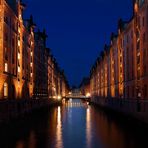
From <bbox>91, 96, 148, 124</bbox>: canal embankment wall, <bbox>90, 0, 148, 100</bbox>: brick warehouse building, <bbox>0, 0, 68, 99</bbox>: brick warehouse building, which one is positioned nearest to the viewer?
<bbox>0, 0, 68, 99</bbox>: brick warehouse building

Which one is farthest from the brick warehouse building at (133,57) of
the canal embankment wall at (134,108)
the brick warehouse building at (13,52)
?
the brick warehouse building at (13,52)

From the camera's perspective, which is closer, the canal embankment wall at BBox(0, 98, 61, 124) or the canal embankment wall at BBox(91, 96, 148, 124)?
the canal embankment wall at BBox(0, 98, 61, 124)

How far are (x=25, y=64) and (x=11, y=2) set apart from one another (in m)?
21.3

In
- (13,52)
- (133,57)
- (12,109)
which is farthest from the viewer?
(133,57)

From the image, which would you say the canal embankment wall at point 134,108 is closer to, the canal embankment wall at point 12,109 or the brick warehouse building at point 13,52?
the canal embankment wall at point 12,109

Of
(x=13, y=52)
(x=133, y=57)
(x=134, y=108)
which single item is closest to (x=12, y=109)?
(x=13, y=52)

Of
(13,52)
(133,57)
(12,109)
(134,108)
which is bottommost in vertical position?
(134,108)

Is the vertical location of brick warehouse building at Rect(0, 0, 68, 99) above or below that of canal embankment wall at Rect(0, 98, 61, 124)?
above

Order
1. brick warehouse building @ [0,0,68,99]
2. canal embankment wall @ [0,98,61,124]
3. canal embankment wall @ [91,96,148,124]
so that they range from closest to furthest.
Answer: canal embankment wall @ [0,98,61,124] < brick warehouse building @ [0,0,68,99] < canal embankment wall @ [91,96,148,124]

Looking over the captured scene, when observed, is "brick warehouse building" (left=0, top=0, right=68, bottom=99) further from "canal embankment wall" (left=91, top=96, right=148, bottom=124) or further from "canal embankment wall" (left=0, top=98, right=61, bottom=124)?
"canal embankment wall" (left=91, top=96, right=148, bottom=124)

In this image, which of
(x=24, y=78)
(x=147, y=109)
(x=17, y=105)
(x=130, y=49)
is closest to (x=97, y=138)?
(x=147, y=109)

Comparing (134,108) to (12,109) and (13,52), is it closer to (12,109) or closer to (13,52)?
(12,109)

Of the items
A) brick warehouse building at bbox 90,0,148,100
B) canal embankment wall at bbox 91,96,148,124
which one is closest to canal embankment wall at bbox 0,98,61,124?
canal embankment wall at bbox 91,96,148,124

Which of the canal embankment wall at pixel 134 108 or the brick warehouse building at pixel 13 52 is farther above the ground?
the brick warehouse building at pixel 13 52
